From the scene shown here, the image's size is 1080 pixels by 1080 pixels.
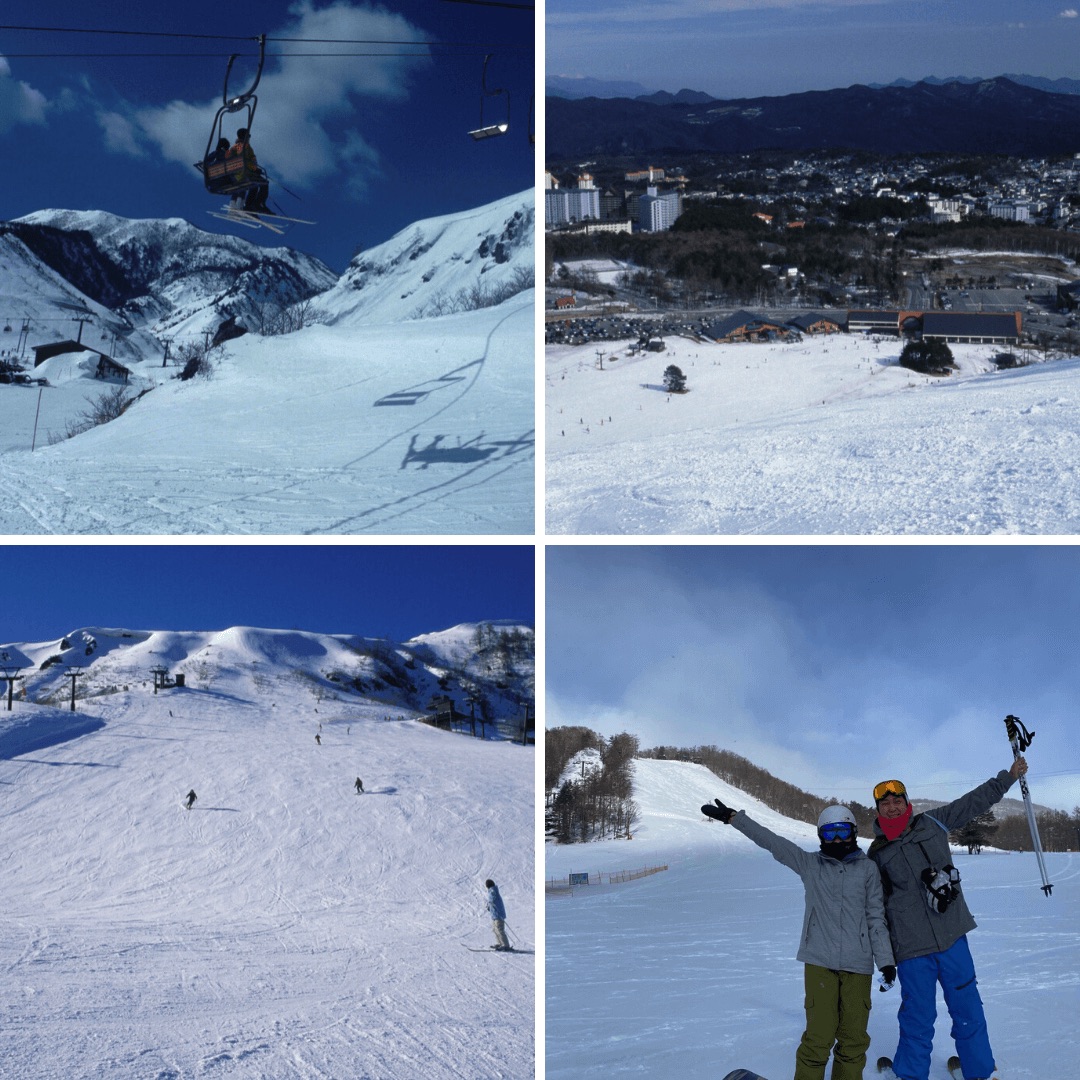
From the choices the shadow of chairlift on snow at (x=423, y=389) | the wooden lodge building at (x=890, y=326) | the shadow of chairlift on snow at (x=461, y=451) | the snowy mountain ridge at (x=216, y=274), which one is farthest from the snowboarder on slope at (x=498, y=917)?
the wooden lodge building at (x=890, y=326)

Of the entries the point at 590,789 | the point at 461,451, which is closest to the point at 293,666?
the point at 590,789

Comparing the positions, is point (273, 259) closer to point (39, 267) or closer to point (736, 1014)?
point (39, 267)

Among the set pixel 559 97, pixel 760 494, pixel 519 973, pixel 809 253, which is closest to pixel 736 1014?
pixel 519 973

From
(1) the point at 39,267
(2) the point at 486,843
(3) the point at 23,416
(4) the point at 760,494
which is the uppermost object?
(1) the point at 39,267

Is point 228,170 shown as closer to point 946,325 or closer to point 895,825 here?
point 895,825

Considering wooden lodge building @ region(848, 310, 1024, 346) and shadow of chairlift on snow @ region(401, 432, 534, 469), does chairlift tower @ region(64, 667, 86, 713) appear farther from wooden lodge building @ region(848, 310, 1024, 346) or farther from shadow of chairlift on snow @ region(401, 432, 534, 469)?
wooden lodge building @ region(848, 310, 1024, 346)
